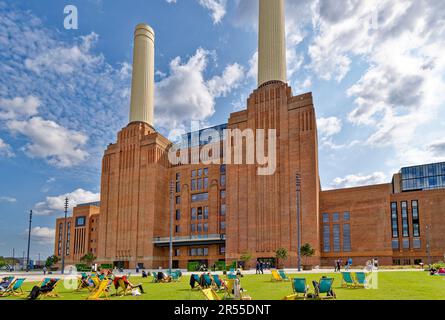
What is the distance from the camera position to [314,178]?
6228 centimetres

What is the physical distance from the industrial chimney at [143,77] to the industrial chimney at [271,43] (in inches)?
1189

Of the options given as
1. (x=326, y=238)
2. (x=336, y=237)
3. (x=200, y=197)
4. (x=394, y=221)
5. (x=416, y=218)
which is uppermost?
(x=200, y=197)

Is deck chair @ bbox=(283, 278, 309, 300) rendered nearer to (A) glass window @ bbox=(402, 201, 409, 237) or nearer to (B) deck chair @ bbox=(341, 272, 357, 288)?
(B) deck chair @ bbox=(341, 272, 357, 288)

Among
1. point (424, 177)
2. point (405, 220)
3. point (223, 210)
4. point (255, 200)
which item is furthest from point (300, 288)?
point (424, 177)

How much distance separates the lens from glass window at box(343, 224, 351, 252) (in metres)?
64.8

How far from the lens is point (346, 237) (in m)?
65.4

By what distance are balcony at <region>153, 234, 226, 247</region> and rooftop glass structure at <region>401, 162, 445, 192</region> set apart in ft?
221

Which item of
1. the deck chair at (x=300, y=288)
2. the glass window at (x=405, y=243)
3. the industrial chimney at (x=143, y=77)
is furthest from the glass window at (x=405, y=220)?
the deck chair at (x=300, y=288)

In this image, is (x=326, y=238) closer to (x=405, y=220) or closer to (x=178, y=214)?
(x=405, y=220)

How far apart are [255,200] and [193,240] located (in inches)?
664
